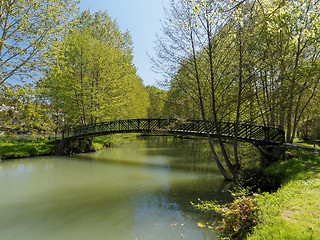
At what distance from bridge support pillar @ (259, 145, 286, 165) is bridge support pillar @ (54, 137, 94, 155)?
17.6m

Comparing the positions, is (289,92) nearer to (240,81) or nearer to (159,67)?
(240,81)

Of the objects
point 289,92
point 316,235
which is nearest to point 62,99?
point 289,92

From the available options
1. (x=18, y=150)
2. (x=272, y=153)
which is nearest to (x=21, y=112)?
(x=272, y=153)

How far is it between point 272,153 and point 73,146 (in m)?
18.7

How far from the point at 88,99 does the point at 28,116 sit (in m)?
16.3

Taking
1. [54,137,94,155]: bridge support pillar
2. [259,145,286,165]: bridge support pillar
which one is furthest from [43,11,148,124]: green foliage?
[259,145,286,165]: bridge support pillar

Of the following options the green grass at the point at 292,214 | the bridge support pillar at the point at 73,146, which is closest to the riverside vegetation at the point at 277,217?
the green grass at the point at 292,214

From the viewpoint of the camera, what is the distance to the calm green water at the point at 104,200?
20.9 feet

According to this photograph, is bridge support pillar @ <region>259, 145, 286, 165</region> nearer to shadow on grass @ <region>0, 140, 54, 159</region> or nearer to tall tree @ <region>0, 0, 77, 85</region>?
tall tree @ <region>0, 0, 77, 85</region>

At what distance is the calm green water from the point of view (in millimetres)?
6371

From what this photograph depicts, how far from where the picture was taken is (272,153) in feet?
38.3

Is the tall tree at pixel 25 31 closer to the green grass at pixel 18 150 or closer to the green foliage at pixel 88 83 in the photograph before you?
the green grass at pixel 18 150

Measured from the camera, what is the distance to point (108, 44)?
1028 inches

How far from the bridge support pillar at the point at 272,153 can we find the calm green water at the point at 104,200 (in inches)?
107
